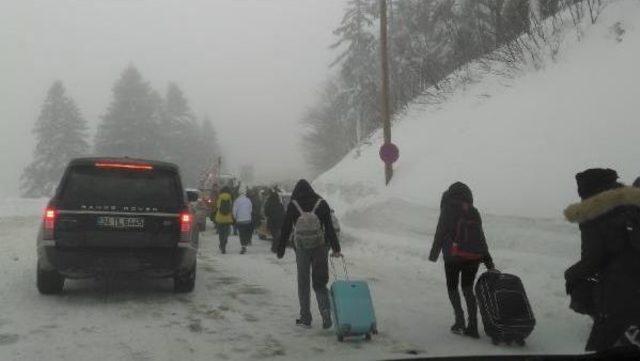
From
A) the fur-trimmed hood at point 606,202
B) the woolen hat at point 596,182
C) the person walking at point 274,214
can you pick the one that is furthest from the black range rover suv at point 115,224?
the person walking at point 274,214

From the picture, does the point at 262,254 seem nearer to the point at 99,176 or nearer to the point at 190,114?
the point at 99,176

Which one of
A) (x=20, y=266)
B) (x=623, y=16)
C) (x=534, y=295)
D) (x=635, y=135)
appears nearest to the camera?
(x=534, y=295)

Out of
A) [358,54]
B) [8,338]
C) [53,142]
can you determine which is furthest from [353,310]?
[53,142]

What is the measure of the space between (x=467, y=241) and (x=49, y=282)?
5.99 metres

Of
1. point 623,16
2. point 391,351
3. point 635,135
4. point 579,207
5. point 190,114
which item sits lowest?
point 391,351

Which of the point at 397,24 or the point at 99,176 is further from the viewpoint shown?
the point at 397,24

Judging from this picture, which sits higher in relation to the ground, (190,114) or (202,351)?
(190,114)

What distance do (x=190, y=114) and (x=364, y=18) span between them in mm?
33562

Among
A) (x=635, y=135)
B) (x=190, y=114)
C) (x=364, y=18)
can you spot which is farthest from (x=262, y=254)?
(x=190, y=114)

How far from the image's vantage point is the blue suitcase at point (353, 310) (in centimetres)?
695

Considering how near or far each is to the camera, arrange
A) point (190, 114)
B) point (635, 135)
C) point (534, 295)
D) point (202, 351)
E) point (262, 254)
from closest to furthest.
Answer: point (202, 351) → point (534, 295) → point (635, 135) → point (262, 254) → point (190, 114)

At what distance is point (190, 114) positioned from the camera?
7631cm

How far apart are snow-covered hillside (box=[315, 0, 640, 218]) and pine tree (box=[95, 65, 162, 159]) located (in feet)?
142

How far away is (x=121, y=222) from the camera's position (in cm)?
877
